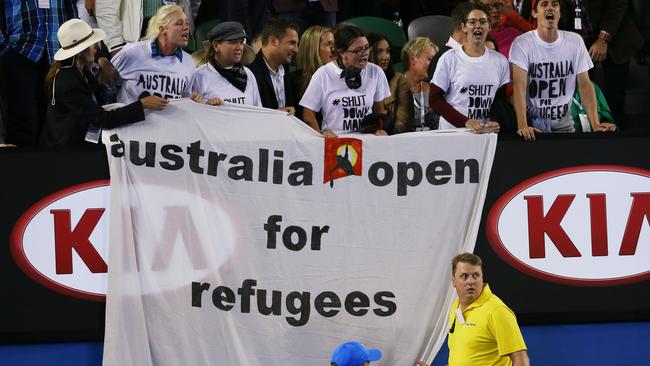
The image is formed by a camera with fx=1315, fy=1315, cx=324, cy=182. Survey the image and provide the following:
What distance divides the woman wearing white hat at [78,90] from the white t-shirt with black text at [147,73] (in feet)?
0.82

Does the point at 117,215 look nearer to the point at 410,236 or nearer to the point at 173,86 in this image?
the point at 173,86

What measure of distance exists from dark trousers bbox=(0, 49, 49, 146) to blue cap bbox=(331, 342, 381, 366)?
2.86 metres

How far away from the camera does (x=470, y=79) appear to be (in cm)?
884

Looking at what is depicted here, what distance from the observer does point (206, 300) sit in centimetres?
855

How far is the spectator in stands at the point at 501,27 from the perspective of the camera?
10.6 m

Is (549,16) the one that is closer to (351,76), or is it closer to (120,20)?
(351,76)

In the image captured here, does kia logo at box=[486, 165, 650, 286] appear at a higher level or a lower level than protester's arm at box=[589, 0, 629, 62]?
lower

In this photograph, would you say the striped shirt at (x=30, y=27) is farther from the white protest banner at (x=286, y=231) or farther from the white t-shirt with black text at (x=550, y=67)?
the white t-shirt with black text at (x=550, y=67)

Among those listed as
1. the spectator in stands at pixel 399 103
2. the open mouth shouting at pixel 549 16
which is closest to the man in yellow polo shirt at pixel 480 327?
the spectator in stands at pixel 399 103

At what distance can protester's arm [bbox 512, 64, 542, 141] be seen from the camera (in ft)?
28.6

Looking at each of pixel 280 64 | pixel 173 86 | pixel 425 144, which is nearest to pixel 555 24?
pixel 425 144

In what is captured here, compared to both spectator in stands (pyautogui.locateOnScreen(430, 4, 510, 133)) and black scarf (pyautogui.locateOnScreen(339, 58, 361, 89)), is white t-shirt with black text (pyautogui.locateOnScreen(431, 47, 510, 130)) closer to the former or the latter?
spectator in stands (pyautogui.locateOnScreen(430, 4, 510, 133))

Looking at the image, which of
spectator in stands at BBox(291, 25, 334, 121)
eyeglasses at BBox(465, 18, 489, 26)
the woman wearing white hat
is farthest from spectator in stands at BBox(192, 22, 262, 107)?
eyeglasses at BBox(465, 18, 489, 26)

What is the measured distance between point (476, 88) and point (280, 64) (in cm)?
142
